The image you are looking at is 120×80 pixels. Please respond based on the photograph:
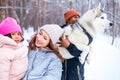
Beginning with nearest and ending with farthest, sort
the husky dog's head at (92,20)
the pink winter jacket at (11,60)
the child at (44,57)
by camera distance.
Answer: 1. the pink winter jacket at (11,60)
2. the child at (44,57)
3. the husky dog's head at (92,20)

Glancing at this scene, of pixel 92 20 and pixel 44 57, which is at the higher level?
pixel 92 20

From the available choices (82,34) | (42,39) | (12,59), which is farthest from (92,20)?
(12,59)

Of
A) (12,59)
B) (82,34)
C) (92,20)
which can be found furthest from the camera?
(92,20)

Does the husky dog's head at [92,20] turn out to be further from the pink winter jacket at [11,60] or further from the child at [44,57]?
the pink winter jacket at [11,60]

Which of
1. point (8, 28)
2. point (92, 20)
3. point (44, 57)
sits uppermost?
point (8, 28)

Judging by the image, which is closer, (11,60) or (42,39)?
(11,60)

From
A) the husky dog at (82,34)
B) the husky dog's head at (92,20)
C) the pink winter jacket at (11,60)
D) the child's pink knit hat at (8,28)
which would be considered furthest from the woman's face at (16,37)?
the husky dog's head at (92,20)

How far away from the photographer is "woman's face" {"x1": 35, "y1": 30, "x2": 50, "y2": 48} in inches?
112

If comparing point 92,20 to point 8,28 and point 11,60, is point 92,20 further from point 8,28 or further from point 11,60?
point 11,60

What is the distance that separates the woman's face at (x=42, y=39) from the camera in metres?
2.85

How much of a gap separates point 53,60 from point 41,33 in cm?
27

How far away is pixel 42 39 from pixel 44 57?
0.16m

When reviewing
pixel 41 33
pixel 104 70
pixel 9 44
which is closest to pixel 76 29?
pixel 41 33

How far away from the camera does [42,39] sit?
286 cm
